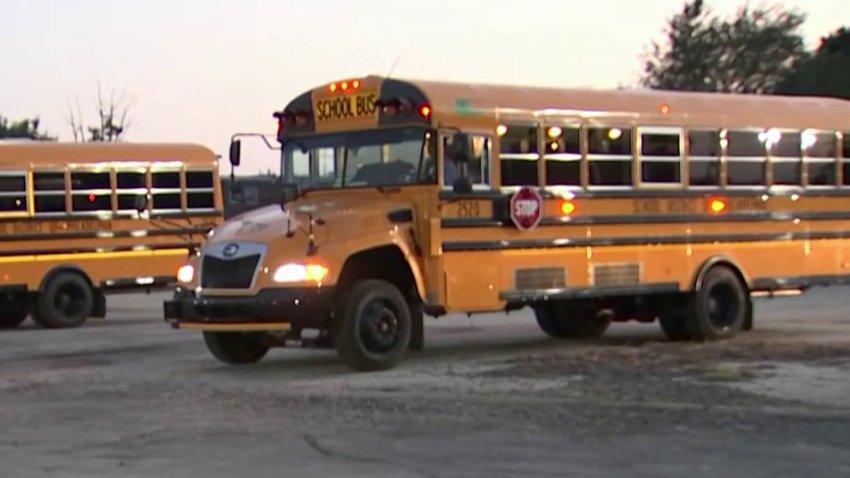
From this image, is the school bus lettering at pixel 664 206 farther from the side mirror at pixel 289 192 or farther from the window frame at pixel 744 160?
the side mirror at pixel 289 192

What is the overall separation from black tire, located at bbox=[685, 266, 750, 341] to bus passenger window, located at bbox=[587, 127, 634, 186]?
65.1 inches

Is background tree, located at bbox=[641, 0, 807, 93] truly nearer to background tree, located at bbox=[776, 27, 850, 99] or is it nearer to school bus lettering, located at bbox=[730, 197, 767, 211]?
background tree, located at bbox=[776, 27, 850, 99]

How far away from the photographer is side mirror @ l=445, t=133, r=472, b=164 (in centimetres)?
1437

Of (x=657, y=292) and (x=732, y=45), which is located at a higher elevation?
(x=732, y=45)

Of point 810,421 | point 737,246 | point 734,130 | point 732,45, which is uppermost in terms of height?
point 732,45

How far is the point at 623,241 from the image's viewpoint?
16031mm

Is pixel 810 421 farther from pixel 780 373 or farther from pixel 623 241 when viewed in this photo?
pixel 623 241

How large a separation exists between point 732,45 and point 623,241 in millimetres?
52957

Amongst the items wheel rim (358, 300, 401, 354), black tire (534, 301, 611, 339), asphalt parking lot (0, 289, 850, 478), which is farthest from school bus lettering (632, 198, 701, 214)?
wheel rim (358, 300, 401, 354)

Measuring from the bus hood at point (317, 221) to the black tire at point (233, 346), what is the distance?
1133mm

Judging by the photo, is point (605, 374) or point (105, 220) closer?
point (605, 374)

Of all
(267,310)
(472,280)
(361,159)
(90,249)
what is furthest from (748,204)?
(90,249)

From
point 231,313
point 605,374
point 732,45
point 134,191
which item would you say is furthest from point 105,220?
point 732,45

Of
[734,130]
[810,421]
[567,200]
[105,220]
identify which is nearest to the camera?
[810,421]
